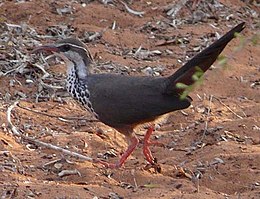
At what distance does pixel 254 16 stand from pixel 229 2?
19.8 inches

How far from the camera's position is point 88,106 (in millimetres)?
6418

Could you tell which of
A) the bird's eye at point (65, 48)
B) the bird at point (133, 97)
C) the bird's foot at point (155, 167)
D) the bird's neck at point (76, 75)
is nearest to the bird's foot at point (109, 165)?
the bird at point (133, 97)

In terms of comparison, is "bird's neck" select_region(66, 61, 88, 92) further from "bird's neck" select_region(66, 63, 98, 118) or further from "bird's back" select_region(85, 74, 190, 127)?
"bird's back" select_region(85, 74, 190, 127)

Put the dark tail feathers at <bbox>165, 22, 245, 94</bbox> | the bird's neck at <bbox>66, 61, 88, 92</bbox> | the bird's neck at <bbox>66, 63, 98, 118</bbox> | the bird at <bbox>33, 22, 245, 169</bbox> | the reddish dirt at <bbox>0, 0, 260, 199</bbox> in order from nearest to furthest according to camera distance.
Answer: the reddish dirt at <bbox>0, 0, 260, 199</bbox>, the dark tail feathers at <bbox>165, 22, 245, 94</bbox>, the bird at <bbox>33, 22, 245, 169</bbox>, the bird's neck at <bbox>66, 63, 98, 118</bbox>, the bird's neck at <bbox>66, 61, 88, 92</bbox>

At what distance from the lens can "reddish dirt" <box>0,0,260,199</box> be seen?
566 centimetres

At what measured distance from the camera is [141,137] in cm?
736

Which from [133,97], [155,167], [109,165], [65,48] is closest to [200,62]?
[133,97]

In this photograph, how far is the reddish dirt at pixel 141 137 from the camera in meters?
5.66

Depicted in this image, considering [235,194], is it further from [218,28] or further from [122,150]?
[218,28]

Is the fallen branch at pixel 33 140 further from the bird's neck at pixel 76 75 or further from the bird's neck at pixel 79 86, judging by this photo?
the bird's neck at pixel 76 75

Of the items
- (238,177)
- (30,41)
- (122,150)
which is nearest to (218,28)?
(30,41)

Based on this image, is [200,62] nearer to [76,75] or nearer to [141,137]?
[76,75]

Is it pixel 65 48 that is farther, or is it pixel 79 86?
pixel 65 48

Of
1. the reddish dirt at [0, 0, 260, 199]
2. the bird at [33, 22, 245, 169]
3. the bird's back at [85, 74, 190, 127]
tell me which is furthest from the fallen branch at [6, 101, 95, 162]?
the bird's back at [85, 74, 190, 127]
